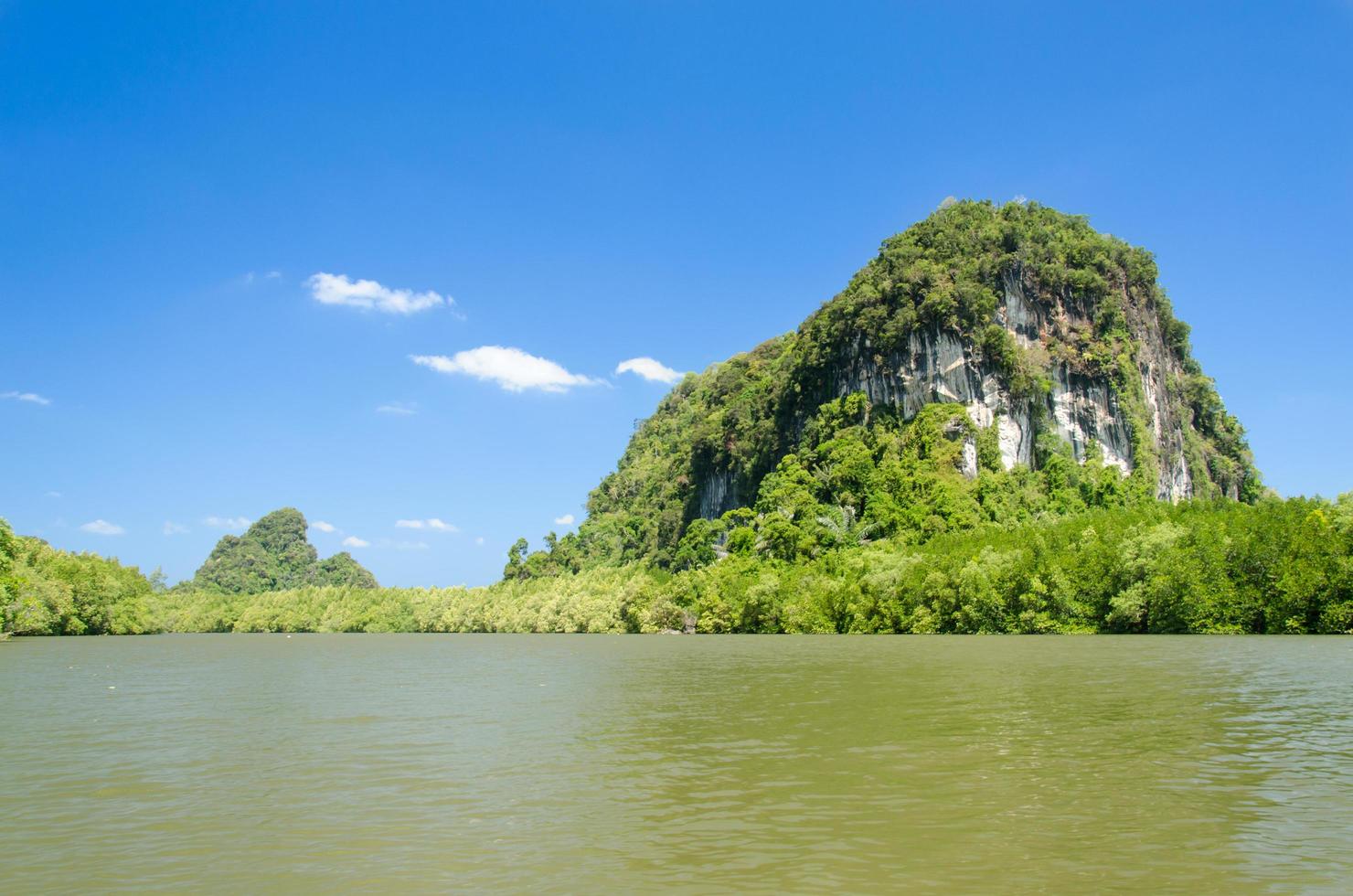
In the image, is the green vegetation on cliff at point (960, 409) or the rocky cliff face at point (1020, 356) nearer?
the green vegetation on cliff at point (960, 409)

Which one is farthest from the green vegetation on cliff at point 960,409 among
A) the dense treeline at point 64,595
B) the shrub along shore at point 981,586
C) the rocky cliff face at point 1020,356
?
the dense treeline at point 64,595

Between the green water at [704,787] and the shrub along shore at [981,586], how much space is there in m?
27.2

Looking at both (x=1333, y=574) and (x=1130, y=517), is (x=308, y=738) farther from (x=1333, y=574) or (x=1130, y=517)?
(x=1130, y=517)

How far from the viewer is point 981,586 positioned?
6625 centimetres

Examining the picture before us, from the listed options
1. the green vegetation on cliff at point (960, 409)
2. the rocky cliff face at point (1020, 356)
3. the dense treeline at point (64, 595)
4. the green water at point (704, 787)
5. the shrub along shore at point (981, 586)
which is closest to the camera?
the green water at point (704, 787)

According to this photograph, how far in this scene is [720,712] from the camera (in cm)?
2327

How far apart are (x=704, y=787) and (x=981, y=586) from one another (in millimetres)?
56851

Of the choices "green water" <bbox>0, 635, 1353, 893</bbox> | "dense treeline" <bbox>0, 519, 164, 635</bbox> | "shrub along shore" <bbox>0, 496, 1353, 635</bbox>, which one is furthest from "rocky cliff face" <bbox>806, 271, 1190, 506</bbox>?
"dense treeline" <bbox>0, 519, 164, 635</bbox>

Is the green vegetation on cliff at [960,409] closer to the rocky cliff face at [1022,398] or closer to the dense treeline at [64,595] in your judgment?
the rocky cliff face at [1022,398]

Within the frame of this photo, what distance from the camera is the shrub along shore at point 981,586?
175 feet

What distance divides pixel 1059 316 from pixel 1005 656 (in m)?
89.6

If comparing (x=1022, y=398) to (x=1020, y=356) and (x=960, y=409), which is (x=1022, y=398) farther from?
(x=960, y=409)

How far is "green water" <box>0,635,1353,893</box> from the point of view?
31.1ft

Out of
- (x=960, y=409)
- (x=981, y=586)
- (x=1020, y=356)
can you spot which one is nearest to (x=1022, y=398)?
(x=1020, y=356)
